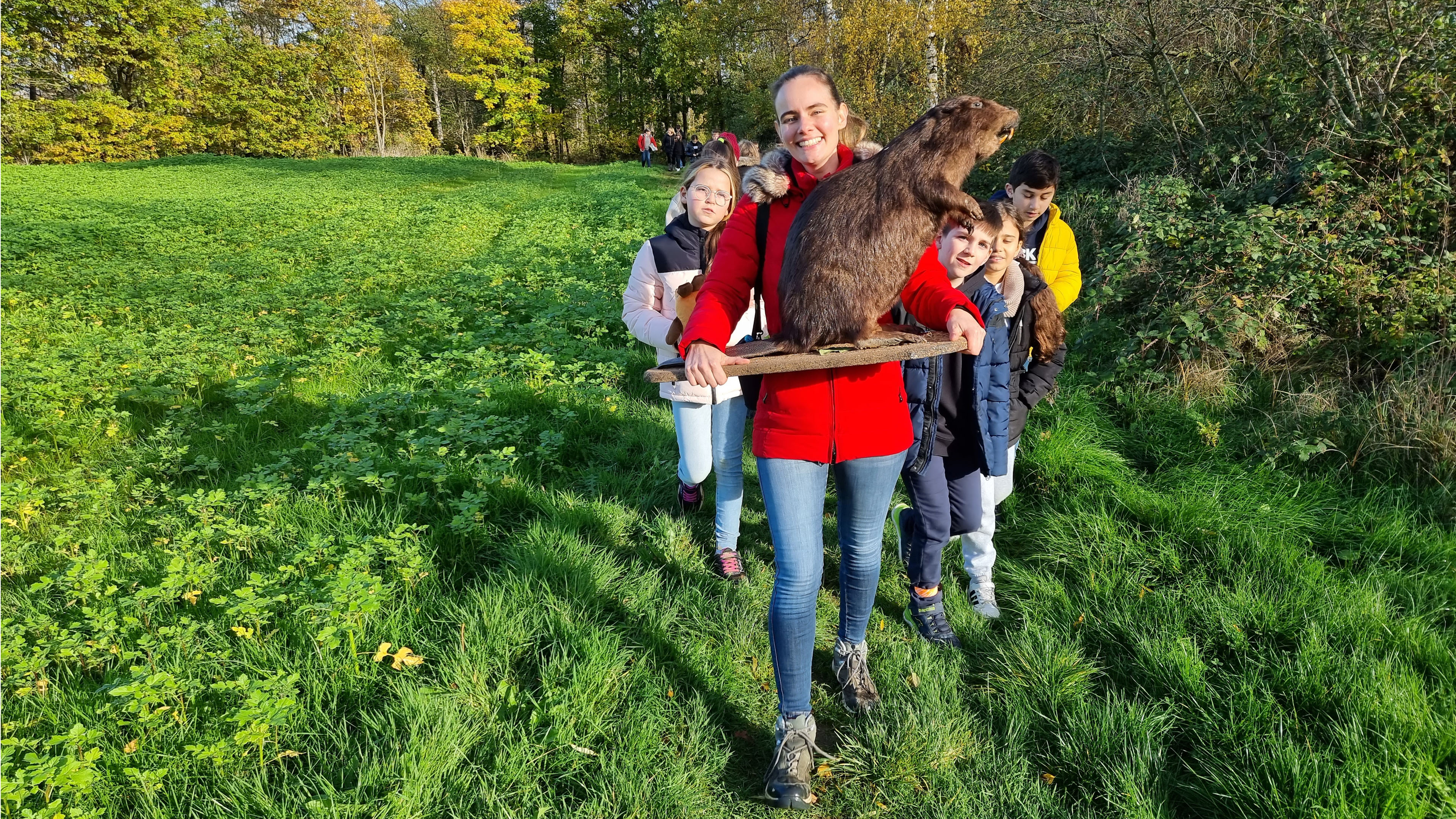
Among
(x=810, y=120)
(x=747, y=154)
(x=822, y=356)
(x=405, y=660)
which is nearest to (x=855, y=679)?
(x=822, y=356)

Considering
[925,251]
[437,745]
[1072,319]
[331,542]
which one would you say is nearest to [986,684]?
[925,251]

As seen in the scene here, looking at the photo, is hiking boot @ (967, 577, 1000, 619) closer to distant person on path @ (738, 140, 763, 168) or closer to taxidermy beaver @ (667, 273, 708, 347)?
taxidermy beaver @ (667, 273, 708, 347)

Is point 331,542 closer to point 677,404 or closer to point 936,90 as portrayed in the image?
point 677,404

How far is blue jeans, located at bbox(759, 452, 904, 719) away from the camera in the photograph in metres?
2.23

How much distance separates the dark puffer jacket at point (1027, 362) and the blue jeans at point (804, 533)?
48.5 inches

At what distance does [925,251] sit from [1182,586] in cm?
219

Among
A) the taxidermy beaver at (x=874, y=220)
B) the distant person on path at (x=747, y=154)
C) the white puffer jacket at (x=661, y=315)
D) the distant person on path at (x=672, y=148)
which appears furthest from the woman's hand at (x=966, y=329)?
the distant person on path at (x=672, y=148)

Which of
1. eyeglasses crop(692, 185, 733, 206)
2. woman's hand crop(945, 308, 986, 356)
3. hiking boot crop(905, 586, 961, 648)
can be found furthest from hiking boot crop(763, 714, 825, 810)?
eyeglasses crop(692, 185, 733, 206)

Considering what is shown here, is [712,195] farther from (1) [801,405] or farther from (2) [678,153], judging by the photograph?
(2) [678,153]

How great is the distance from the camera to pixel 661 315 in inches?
144

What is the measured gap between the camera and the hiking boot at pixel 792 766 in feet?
7.64

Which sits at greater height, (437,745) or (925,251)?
(925,251)

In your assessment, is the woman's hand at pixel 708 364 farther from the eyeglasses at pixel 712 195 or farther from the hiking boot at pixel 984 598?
the hiking boot at pixel 984 598

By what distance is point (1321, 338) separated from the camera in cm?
475
